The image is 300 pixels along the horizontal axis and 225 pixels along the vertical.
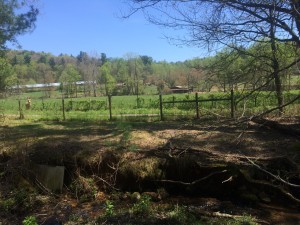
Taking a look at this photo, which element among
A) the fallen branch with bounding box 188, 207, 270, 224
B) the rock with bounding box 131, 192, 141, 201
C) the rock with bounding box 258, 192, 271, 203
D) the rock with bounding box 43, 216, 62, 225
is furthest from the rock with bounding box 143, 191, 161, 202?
the rock with bounding box 258, 192, 271, 203

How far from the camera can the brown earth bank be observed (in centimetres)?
708

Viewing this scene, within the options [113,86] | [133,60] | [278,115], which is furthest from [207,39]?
[133,60]

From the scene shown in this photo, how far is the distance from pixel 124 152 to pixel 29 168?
2.43m

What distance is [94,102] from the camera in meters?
34.8

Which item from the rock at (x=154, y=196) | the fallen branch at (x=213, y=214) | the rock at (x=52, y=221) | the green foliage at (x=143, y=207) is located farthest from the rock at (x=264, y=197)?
the rock at (x=52, y=221)

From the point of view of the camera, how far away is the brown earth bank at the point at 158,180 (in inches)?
279

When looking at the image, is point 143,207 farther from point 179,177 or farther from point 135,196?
point 179,177

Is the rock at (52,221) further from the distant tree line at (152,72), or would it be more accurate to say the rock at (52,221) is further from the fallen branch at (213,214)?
the distant tree line at (152,72)

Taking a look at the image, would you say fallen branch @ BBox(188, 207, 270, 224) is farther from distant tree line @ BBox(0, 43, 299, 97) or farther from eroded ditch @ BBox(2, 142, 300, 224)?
distant tree line @ BBox(0, 43, 299, 97)

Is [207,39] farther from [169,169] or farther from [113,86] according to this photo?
[113,86]

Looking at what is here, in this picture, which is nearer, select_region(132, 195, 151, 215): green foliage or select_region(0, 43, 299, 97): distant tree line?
select_region(132, 195, 151, 215): green foliage

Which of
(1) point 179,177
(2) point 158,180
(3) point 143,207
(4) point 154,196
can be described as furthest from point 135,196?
(1) point 179,177

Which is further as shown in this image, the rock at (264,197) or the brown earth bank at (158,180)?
the rock at (264,197)

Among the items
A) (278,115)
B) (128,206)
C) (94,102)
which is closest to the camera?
(128,206)
